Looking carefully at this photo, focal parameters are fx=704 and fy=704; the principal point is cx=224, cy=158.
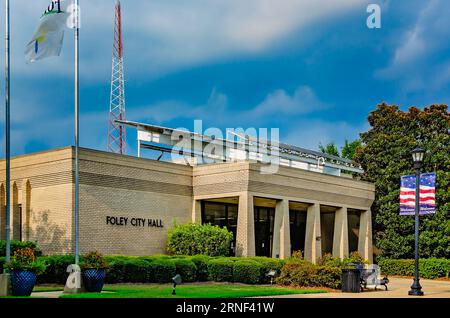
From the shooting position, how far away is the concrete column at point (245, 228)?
1585 inches

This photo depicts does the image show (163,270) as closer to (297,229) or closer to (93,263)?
(93,263)

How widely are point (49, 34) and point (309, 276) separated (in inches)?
591

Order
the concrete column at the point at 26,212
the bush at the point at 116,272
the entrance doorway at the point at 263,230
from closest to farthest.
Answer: the bush at the point at 116,272, the concrete column at the point at 26,212, the entrance doorway at the point at 263,230

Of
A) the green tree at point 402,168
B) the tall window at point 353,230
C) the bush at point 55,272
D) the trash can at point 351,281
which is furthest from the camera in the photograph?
the tall window at point 353,230

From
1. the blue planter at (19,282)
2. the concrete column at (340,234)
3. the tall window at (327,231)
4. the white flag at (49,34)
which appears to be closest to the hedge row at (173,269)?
the blue planter at (19,282)

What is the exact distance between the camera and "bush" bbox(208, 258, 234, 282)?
3441 centimetres

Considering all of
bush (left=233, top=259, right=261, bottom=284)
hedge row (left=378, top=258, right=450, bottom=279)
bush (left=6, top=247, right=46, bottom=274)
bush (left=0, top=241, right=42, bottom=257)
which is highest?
bush (left=6, top=247, right=46, bottom=274)

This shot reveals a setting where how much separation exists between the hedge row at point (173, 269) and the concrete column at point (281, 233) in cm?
612

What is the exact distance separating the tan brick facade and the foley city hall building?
54 mm

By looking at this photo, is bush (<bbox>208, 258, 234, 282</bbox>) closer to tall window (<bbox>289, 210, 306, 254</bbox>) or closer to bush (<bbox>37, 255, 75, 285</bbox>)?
bush (<bbox>37, 255, 75, 285</bbox>)

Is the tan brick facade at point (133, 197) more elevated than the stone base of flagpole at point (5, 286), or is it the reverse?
the tan brick facade at point (133, 197)

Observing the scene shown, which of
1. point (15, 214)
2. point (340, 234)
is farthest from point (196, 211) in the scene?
→ point (340, 234)

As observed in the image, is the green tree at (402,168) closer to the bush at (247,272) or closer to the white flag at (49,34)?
the bush at (247,272)

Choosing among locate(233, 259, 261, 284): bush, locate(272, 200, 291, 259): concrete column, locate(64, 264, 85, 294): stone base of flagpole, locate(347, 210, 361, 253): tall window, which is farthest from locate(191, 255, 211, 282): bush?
locate(347, 210, 361, 253): tall window
